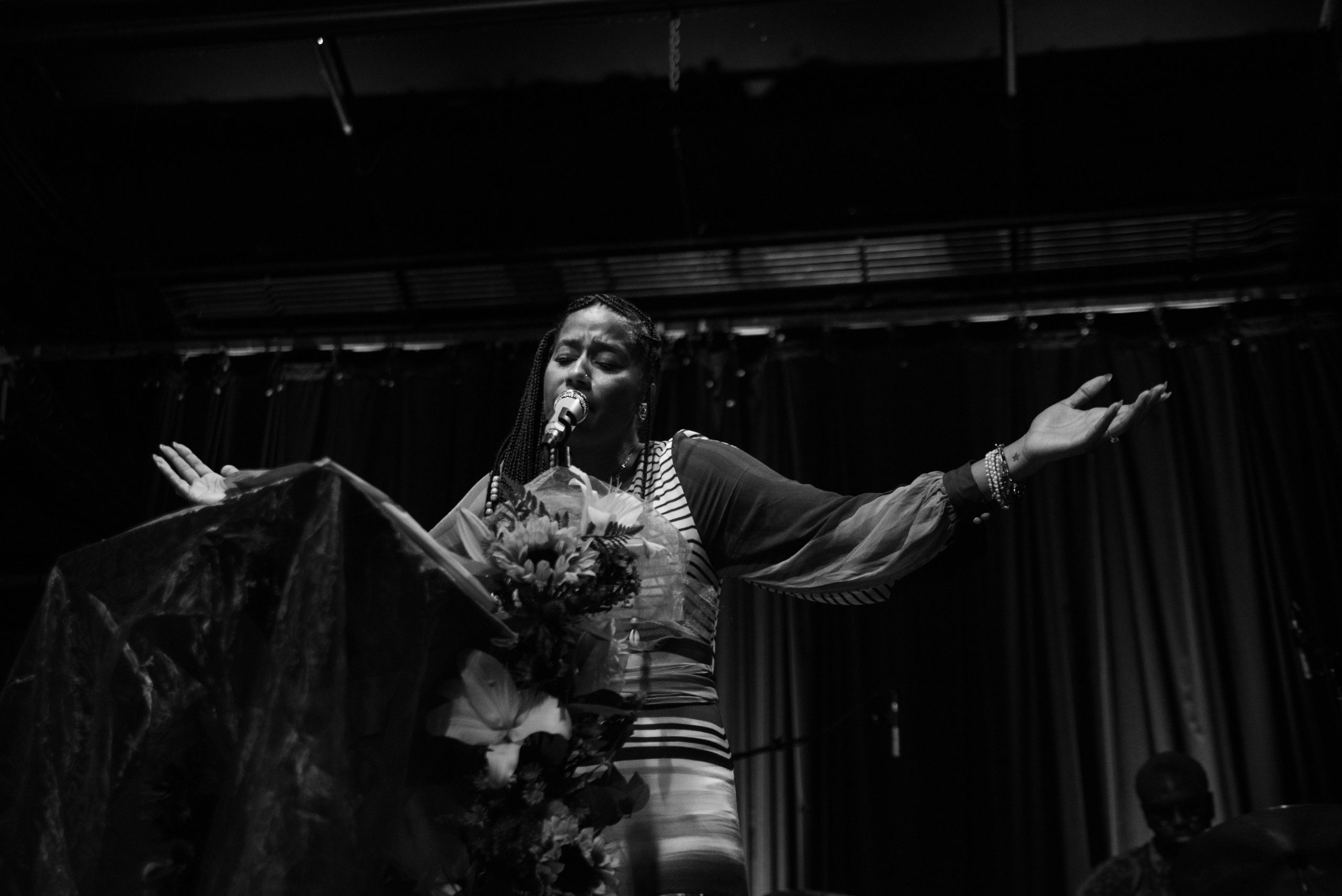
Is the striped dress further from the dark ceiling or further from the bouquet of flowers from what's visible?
the dark ceiling

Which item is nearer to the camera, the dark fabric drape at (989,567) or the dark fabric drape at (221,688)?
the dark fabric drape at (221,688)

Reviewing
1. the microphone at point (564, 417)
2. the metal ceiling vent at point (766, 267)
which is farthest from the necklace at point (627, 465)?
the metal ceiling vent at point (766, 267)

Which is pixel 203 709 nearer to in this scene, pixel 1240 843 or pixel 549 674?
pixel 549 674

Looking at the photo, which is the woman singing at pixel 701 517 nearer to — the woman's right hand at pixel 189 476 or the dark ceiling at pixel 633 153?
the woman's right hand at pixel 189 476

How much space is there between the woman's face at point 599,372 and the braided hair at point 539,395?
2 cm

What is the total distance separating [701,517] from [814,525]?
0.63 ft

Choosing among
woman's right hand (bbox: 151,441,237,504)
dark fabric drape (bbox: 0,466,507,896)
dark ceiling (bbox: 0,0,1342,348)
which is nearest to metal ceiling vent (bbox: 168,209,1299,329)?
dark ceiling (bbox: 0,0,1342,348)

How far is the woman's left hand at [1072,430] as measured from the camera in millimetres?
1989

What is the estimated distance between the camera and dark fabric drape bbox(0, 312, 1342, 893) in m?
4.40

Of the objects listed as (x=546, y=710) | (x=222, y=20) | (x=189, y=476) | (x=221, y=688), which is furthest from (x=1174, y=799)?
(x=222, y=20)

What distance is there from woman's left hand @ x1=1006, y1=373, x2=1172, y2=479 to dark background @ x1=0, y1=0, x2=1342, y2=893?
2405mm

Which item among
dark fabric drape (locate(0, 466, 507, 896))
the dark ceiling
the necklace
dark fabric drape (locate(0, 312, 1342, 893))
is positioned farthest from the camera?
the dark ceiling

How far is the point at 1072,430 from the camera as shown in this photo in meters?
2.02

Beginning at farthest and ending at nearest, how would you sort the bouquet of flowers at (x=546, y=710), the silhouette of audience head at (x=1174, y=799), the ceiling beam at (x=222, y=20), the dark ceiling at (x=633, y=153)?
the dark ceiling at (x=633, y=153)
the ceiling beam at (x=222, y=20)
the silhouette of audience head at (x=1174, y=799)
the bouquet of flowers at (x=546, y=710)
